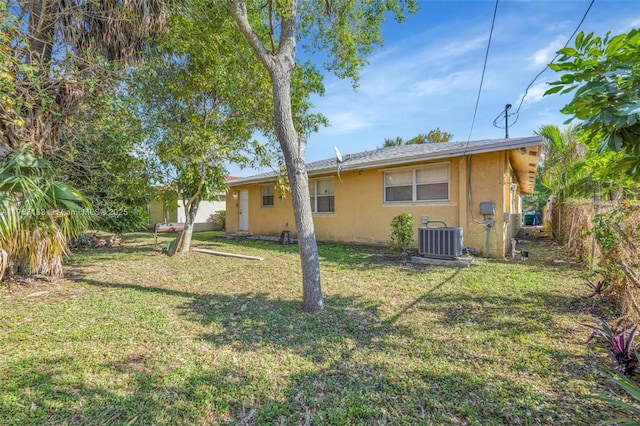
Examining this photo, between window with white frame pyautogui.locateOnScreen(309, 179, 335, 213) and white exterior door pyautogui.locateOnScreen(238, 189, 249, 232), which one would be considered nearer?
window with white frame pyautogui.locateOnScreen(309, 179, 335, 213)

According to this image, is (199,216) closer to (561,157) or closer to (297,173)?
(297,173)

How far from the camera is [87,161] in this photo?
6.02 m

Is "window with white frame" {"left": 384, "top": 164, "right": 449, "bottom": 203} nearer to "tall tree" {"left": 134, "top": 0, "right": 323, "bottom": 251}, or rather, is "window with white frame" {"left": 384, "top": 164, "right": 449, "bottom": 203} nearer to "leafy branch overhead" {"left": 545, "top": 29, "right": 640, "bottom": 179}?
"tall tree" {"left": 134, "top": 0, "right": 323, "bottom": 251}

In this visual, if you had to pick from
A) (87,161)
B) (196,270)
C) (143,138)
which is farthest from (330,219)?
→ (87,161)

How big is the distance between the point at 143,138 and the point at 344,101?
5741mm

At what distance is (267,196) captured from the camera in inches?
558

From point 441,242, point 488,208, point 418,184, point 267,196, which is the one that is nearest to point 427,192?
point 418,184

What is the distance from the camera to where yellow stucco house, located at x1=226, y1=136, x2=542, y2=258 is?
7.89 meters

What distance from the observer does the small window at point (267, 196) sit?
1399 cm

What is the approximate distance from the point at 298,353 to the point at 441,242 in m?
5.43

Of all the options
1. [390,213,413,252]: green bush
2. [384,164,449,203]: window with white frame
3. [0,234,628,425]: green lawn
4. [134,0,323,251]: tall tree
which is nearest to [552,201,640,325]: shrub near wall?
[0,234,628,425]: green lawn

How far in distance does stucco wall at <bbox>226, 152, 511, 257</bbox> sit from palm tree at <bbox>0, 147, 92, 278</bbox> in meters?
7.88

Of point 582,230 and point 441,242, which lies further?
point 441,242

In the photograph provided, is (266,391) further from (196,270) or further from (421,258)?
(421,258)
